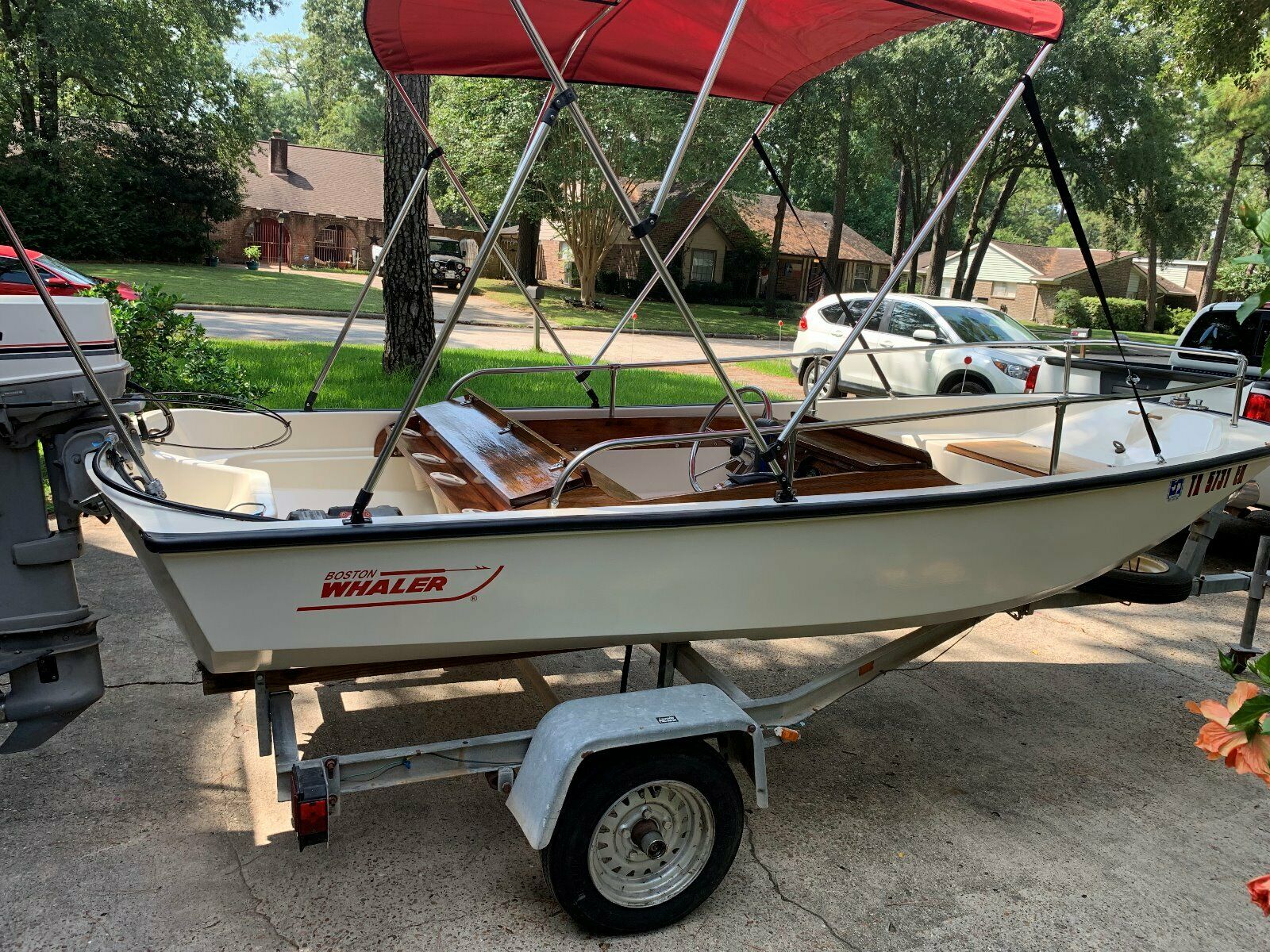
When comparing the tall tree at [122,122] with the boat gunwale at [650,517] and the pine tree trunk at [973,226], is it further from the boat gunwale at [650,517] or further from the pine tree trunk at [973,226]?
the boat gunwale at [650,517]

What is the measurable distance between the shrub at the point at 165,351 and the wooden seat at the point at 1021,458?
504 centimetres

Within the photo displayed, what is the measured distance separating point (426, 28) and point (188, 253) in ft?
109

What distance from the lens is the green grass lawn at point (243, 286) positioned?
898 inches

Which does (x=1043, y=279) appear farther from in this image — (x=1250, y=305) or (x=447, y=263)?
(x=1250, y=305)

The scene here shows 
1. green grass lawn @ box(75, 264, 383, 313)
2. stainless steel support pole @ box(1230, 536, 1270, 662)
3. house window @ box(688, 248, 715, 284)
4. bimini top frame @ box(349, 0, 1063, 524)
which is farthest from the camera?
house window @ box(688, 248, 715, 284)

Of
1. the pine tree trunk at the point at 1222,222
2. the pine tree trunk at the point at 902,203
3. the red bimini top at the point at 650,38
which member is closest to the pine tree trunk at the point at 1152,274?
the pine tree trunk at the point at 1222,222

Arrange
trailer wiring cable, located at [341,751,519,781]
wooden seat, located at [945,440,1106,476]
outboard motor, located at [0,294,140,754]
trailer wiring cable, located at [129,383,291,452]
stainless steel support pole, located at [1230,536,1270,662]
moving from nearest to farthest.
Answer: trailer wiring cable, located at [341,751,519,781] → outboard motor, located at [0,294,140,754] → trailer wiring cable, located at [129,383,291,452] → stainless steel support pole, located at [1230,536,1270,662] → wooden seat, located at [945,440,1106,476]

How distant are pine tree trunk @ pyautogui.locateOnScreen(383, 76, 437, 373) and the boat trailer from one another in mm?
6665

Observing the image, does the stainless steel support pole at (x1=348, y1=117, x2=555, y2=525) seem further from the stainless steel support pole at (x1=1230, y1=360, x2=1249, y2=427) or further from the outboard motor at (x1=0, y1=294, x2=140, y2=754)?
the stainless steel support pole at (x1=1230, y1=360, x2=1249, y2=427)

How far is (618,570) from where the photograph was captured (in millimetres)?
2957

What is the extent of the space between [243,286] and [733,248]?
21.7 m

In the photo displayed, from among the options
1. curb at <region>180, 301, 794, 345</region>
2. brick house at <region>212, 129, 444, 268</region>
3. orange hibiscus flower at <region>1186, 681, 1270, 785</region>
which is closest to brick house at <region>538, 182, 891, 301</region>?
curb at <region>180, 301, 794, 345</region>

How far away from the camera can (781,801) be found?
3688 millimetres

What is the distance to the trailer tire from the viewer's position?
4078 millimetres
